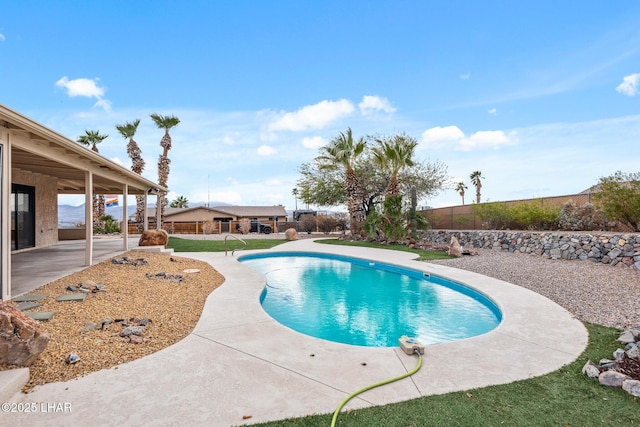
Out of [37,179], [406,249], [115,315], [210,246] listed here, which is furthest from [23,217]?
[406,249]

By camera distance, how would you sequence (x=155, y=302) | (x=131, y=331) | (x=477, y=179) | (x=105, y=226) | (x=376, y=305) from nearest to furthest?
(x=131, y=331) → (x=155, y=302) → (x=376, y=305) → (x=105, y=226) → (x=477, y=179)

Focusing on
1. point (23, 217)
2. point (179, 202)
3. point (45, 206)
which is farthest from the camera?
point (179, 202)

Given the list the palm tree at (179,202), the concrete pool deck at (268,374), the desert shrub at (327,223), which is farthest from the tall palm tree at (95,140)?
the concrete pool deck at (268,374)

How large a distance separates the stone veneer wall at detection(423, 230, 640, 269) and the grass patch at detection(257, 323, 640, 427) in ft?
25.4

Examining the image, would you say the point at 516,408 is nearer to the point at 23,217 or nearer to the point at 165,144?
the point at 23,217

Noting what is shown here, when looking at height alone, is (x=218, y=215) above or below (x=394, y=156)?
below

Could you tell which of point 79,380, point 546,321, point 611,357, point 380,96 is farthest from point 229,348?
point 380,96

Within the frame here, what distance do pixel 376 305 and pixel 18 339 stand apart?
5689 mm

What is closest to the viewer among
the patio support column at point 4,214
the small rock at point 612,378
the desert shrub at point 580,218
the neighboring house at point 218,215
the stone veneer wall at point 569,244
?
the small rock at point 612,378

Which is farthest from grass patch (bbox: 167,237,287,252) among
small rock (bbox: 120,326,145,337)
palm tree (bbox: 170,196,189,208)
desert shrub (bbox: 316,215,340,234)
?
palm tree (bbox: 170,196,189,208)

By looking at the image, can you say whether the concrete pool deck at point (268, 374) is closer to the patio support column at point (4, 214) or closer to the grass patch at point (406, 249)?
the patio support column at point (4, 214)

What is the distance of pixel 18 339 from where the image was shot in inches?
115

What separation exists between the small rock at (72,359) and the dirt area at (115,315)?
0.03 metres

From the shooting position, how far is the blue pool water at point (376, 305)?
5230mm
